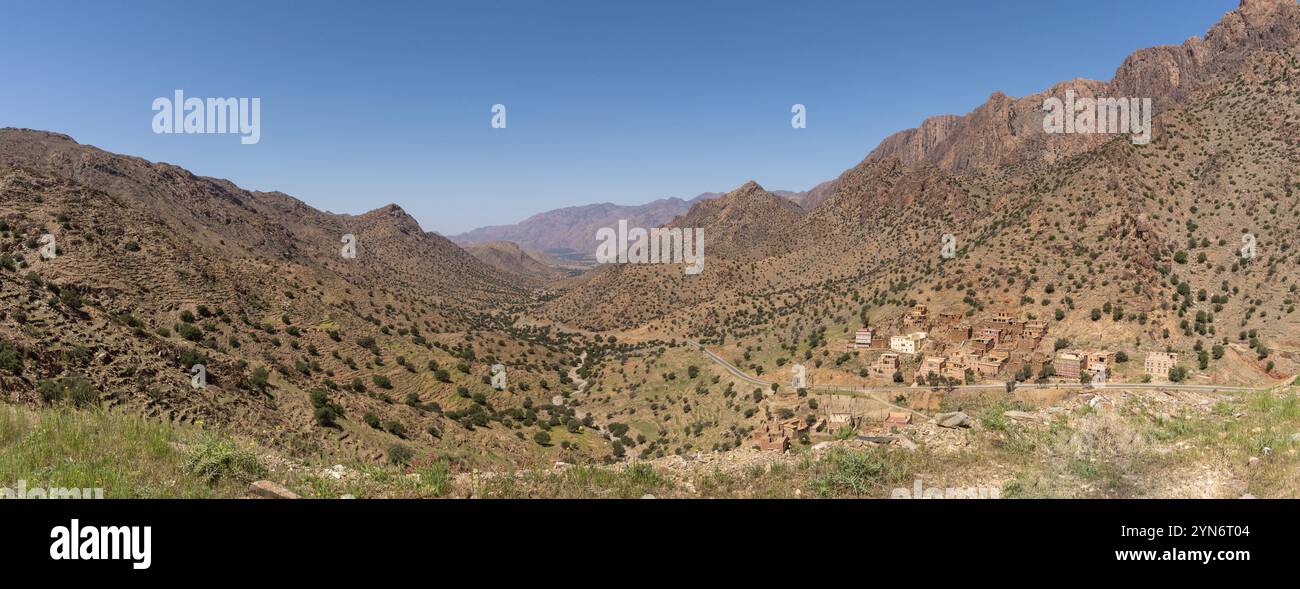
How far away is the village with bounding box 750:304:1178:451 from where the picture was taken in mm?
36562

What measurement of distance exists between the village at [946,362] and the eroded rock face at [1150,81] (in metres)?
76.3

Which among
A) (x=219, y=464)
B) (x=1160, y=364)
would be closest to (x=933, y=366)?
(x=1160, y=364)

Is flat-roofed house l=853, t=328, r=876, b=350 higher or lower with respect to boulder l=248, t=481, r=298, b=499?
lower

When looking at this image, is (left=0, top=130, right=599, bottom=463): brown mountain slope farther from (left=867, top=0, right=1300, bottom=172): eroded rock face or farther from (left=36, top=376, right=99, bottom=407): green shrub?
(left=867, top=0, right=1300, bottom=172): eroded rock face

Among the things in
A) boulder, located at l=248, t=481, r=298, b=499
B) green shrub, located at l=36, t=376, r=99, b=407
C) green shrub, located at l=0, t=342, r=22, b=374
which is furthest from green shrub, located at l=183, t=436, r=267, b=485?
green shrub, located at l=0, t=342, r=22, b=374

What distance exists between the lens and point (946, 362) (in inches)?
1813

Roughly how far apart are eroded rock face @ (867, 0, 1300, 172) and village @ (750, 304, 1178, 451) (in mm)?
76302

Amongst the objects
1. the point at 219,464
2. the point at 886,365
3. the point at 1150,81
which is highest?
the point at 1150,81

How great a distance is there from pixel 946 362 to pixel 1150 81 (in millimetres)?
181396

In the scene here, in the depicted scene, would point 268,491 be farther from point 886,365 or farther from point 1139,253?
point 1139,253

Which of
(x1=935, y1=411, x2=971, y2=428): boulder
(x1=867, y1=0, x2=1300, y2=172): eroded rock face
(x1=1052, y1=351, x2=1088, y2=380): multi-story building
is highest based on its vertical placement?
(x1=867, y1=0, x2=1300, y2=172): eroded rock face

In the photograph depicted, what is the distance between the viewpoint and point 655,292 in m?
124
